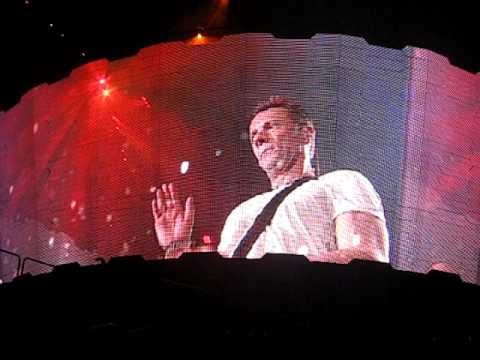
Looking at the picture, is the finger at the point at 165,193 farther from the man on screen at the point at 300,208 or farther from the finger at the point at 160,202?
the man on screen at the point at 300,208

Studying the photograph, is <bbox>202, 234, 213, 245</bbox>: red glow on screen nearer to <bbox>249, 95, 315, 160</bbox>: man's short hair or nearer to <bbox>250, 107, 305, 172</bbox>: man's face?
<bbox>250, 107, 305, 172</bbox>: man's face

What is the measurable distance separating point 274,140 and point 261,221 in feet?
4.24

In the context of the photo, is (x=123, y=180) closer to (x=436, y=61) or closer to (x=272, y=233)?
(x=272, y=233)

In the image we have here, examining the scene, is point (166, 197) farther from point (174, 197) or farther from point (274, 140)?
point (274, 140)

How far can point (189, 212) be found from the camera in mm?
18391

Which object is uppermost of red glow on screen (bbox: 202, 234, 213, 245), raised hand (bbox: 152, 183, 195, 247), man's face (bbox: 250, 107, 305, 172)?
man's face (bbox: 250, 107, 305, 172)

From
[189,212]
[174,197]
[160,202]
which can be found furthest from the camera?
[160,202]

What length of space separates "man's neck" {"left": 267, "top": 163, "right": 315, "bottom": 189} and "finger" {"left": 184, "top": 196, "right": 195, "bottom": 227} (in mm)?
1334

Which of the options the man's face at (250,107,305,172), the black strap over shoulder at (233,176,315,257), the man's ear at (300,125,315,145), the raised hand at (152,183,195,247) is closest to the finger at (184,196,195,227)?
the raised hand at (152,183,195,247)

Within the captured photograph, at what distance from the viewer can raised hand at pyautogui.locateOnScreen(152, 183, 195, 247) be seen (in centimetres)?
1836

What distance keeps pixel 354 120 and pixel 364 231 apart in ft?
5.70

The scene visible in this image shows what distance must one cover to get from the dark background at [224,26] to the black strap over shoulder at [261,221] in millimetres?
2518

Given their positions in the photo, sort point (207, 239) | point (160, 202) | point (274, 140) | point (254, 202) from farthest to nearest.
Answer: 1. point (160, 202)
2. point (274, 140)
3. point (207, 239)
4. point (254, 202)

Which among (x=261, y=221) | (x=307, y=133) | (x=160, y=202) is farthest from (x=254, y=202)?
(x=160, y=202)
